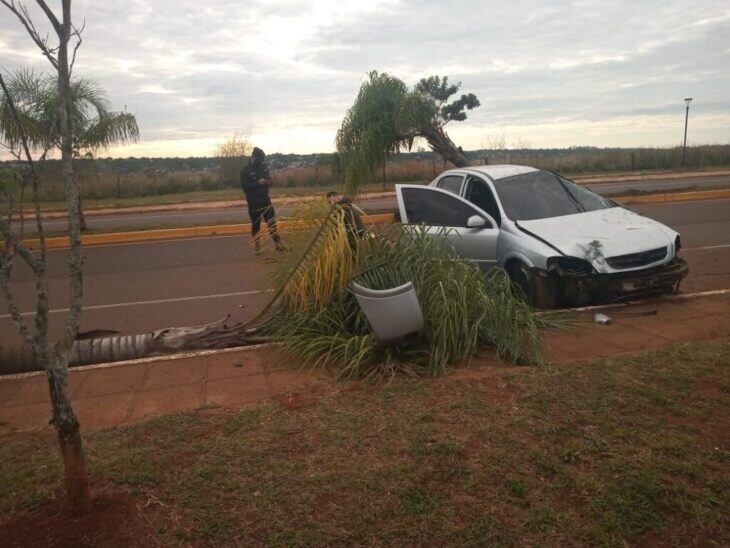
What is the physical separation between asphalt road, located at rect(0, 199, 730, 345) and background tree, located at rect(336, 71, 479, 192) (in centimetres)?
387

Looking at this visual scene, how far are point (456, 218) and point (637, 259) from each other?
2.02 m

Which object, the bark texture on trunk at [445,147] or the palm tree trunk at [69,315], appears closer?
the palm tree trunk at [69,315]

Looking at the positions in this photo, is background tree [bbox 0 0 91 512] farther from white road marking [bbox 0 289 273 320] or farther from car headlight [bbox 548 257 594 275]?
white road marking [bbox 0 289 273 320]

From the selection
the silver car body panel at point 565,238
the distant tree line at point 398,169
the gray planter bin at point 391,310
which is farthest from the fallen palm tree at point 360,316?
the distant tree line at point 398,169

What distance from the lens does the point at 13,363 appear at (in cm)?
557

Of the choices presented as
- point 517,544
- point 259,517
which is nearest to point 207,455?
point 259,517

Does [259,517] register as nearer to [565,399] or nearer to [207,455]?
[207,455]

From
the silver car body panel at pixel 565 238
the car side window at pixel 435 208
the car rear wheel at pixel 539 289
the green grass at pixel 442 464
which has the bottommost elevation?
the green grass at pixel 442 464

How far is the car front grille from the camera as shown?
240 inches

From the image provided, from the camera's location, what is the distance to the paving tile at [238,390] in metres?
4.34

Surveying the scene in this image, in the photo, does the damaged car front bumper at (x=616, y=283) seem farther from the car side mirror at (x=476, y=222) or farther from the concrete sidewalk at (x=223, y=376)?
the car side mirror at (x=476, y=222)

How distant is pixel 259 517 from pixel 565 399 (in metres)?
2.07

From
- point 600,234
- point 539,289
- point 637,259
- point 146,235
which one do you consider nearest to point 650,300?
point 637,259

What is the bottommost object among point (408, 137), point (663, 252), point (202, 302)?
point (202, 302)
